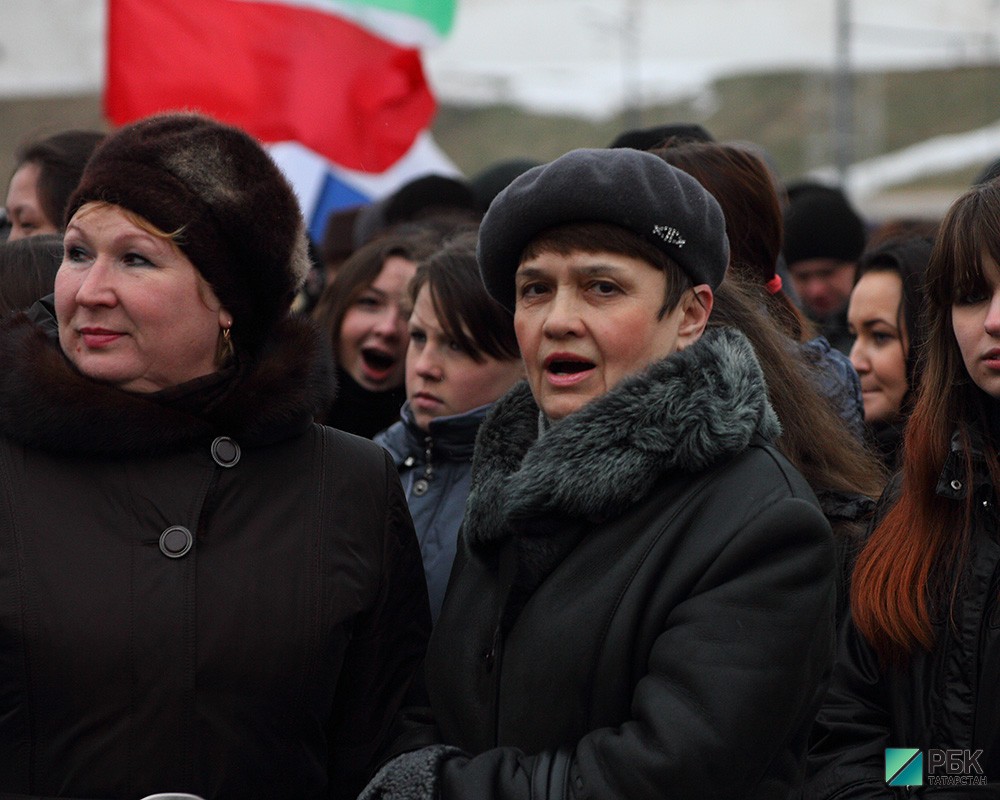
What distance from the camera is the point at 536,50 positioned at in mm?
37094

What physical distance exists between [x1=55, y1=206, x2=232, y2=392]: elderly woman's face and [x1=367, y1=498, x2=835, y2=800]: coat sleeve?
98 centimetres

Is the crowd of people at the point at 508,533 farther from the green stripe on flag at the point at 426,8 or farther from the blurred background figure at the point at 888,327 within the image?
the green stripe on flag at the point at 426,8

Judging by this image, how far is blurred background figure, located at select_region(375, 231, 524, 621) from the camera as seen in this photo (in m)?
3.73

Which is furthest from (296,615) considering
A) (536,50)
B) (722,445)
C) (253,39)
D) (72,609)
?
(536,50)

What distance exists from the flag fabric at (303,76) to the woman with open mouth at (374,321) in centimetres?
237

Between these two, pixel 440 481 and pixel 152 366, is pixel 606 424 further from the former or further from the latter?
pixel 440 481

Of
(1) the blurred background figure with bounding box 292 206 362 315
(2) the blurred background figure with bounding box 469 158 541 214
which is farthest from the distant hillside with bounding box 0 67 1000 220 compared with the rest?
(1) the blurred background figure with bounding box 292 206 362 315

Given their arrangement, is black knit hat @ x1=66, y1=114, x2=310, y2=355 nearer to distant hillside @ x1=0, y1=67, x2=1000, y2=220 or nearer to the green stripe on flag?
the green stripe on flag

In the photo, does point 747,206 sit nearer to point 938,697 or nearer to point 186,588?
point 938,697

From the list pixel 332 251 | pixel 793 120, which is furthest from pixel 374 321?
pixel 793 120

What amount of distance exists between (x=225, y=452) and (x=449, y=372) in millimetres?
1249

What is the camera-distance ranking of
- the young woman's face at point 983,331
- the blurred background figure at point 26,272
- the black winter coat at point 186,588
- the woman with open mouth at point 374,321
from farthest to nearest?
the woman with open mouth at point 374,321, the blurred background figure at point 26,272, the young woman's face at point 983,331, the black winter coat at point 186,588

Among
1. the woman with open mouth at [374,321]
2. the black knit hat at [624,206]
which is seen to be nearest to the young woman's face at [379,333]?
the woman with open mouth at [374,321]

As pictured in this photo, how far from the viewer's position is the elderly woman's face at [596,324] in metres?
2.54
